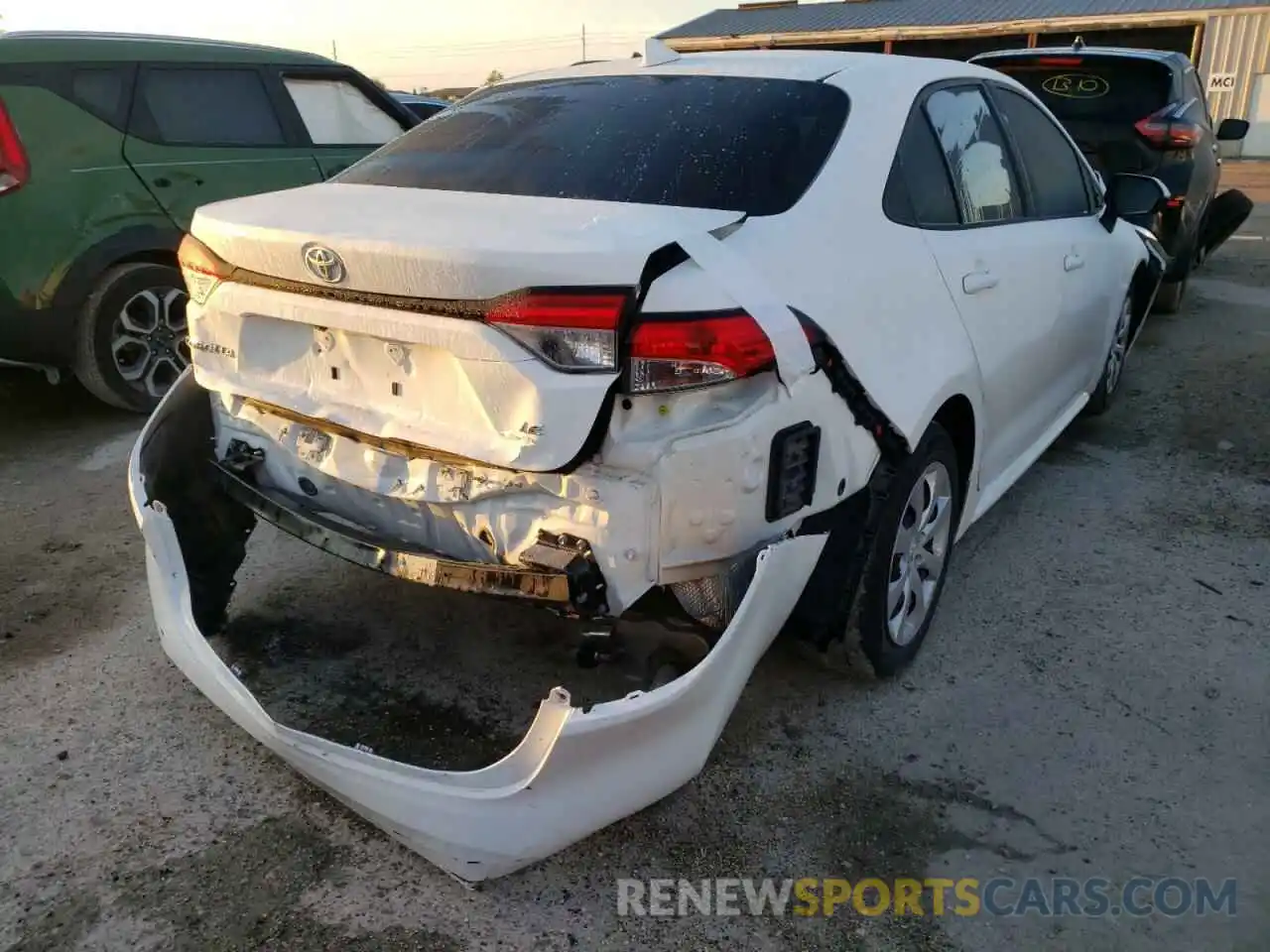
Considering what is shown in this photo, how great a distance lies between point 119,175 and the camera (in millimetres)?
5035

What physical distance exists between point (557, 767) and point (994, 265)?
2141 mm

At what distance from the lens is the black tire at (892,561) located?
2686 millimetres

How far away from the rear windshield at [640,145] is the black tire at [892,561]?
0.81 m

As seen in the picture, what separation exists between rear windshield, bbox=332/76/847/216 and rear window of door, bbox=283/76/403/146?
325cm

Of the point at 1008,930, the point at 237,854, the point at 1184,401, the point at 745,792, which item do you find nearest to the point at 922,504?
the point at 745,792

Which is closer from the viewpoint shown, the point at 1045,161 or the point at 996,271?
the point at 996,271

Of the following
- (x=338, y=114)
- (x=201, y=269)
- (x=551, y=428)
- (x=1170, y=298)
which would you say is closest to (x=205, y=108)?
(x=338, y=114)

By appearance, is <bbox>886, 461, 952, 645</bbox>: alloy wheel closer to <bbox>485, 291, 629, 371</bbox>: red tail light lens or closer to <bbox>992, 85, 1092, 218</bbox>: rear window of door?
<bbox>485, 291, 629, 371</bbox>: red tail light lens

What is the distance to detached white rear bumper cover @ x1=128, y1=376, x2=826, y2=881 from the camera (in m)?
1.98

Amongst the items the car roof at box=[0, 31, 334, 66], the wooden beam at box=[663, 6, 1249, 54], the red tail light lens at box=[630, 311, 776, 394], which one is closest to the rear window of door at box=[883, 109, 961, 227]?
the red tail light lens at box=[630, 311, 776, 394]

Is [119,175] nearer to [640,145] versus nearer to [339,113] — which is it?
[339,113]

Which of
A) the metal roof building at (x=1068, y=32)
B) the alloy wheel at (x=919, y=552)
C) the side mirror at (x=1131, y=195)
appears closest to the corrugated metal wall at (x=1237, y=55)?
the metal roof building at (x=1068, y=32)

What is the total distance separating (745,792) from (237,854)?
1.21 meters

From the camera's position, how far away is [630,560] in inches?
85.6
